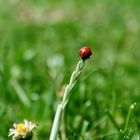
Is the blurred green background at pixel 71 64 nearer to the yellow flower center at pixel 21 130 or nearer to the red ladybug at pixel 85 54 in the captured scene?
the yellow flower center at pixel 21 130

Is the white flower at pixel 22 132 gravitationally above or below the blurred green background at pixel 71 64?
below

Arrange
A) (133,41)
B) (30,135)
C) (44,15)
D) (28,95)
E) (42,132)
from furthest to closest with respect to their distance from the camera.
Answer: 1. (44,15)
2. (133,41)
3. (28,95)
4. (42,132)
5. (30,135)

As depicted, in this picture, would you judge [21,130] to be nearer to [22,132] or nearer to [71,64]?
[22,132]

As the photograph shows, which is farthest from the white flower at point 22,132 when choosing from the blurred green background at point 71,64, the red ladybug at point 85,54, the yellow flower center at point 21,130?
the red ladybug at point 85,54

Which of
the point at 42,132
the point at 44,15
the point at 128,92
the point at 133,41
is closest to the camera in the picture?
the point at 42,132

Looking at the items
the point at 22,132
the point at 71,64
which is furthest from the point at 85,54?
the point at 71,64

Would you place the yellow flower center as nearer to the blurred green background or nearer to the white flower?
the white flower

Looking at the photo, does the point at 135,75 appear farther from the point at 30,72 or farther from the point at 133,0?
the point at 133,0

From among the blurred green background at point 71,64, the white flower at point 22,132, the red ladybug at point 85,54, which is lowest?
the red ladybug at point 85,54

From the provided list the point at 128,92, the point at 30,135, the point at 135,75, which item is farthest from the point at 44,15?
the point at 30,135
